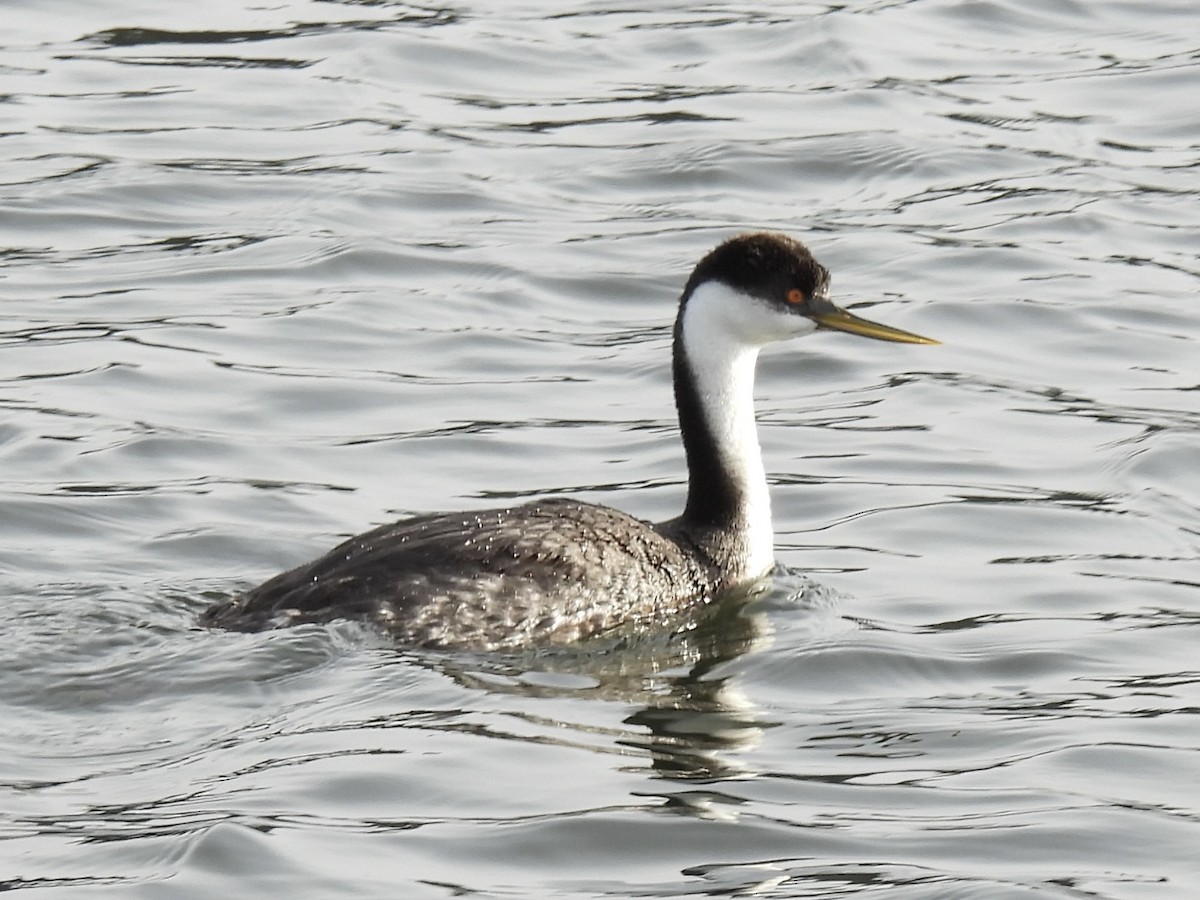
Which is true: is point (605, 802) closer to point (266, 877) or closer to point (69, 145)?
point (266, 877)

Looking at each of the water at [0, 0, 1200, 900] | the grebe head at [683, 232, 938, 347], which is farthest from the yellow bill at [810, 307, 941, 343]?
the water at [0, 0, 1200, 900]

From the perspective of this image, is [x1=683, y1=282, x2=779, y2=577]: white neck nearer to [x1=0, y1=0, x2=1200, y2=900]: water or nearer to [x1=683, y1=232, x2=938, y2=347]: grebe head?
[x1=683, y1=232, x2=938, y2=347]: grebe head

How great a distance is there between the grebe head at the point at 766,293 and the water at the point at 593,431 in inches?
40.7

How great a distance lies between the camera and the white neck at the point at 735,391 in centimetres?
1021

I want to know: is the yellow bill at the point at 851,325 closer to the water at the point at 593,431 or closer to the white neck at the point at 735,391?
the white neck at the point at 735,391

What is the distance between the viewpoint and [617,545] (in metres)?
9.78

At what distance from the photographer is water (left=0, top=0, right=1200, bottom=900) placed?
789 centimetres

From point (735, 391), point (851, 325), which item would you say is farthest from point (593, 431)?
point (851, 325)

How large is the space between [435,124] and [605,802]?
31.3 feet

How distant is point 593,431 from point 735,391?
210cm

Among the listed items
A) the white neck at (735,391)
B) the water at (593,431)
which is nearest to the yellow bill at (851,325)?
the white neck at (735,391)

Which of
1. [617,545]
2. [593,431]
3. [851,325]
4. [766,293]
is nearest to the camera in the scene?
[617,545]

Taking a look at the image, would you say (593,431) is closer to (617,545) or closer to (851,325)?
(851,325)

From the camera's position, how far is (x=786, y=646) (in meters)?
9.70
